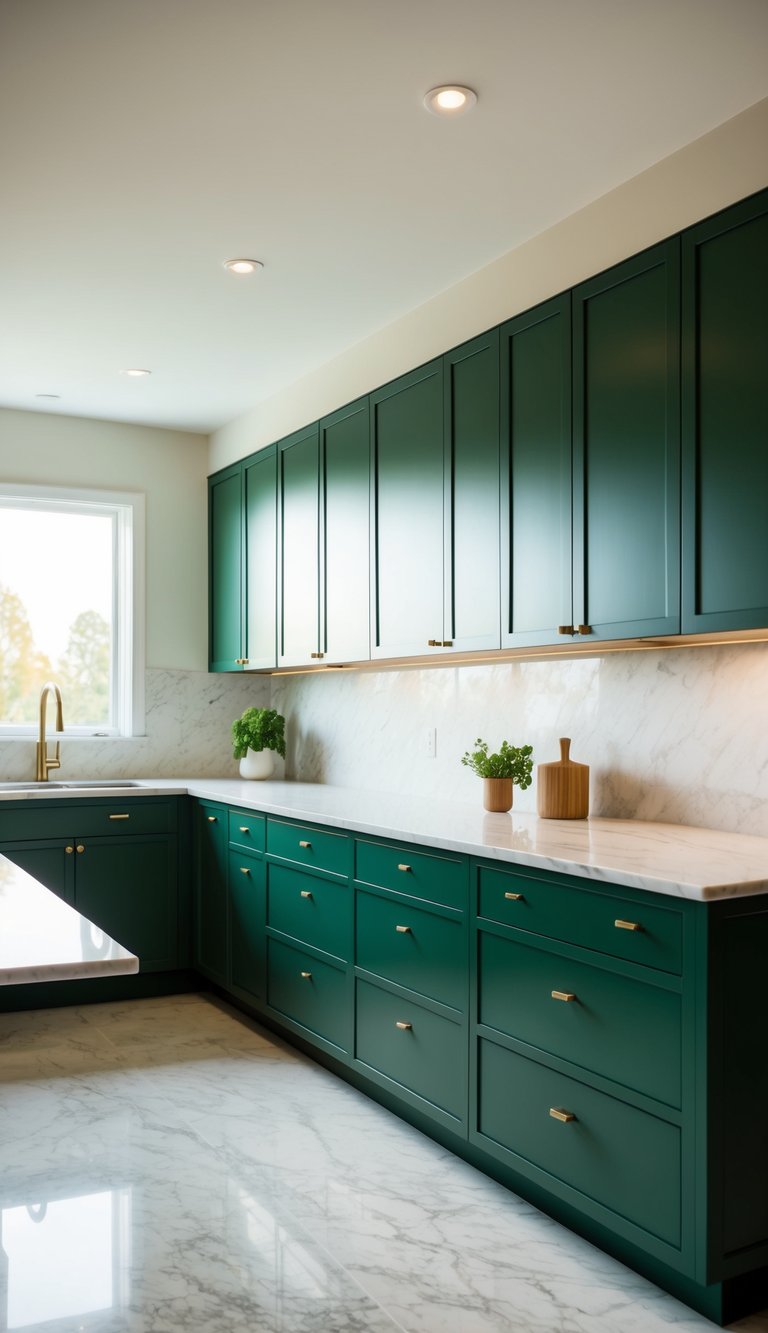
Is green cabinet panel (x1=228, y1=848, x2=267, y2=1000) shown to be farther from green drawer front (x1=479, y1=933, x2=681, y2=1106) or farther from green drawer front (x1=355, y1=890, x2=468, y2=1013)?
green drawer front (x1=479, y1=933, x2=681, y2=1106)

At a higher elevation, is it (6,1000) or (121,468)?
(121,468)

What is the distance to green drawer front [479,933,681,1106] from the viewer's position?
2.17 metres

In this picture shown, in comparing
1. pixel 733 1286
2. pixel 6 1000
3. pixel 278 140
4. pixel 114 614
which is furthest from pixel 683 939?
pixel 114 614

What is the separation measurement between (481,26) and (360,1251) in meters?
2.63

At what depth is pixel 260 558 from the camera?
16.4ft

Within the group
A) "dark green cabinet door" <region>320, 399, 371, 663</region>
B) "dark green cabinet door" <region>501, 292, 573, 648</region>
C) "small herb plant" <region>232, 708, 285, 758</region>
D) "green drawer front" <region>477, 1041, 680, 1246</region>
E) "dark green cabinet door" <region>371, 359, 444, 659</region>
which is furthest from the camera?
"small herb plant" <region>232, 708, 285, 758</region>

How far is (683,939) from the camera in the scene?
212 centimetres

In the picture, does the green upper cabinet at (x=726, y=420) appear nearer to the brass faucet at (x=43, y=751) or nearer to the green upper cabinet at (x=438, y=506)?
the green upper cabinet at (x=438, y=506)

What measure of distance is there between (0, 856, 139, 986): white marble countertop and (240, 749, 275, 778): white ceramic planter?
119 inches

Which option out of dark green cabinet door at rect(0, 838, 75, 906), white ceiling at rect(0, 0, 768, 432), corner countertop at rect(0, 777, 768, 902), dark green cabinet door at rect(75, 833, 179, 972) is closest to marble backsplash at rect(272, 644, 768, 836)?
corner countertop at rect(0, 777, 768, 902)

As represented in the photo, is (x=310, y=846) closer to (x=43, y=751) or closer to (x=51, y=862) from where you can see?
(x=51, y=862)

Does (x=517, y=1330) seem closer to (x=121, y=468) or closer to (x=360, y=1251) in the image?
(x=360, y=1251)

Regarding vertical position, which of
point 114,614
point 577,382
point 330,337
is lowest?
point 114,614

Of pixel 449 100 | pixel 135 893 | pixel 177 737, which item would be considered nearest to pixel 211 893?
pixel 135 893
